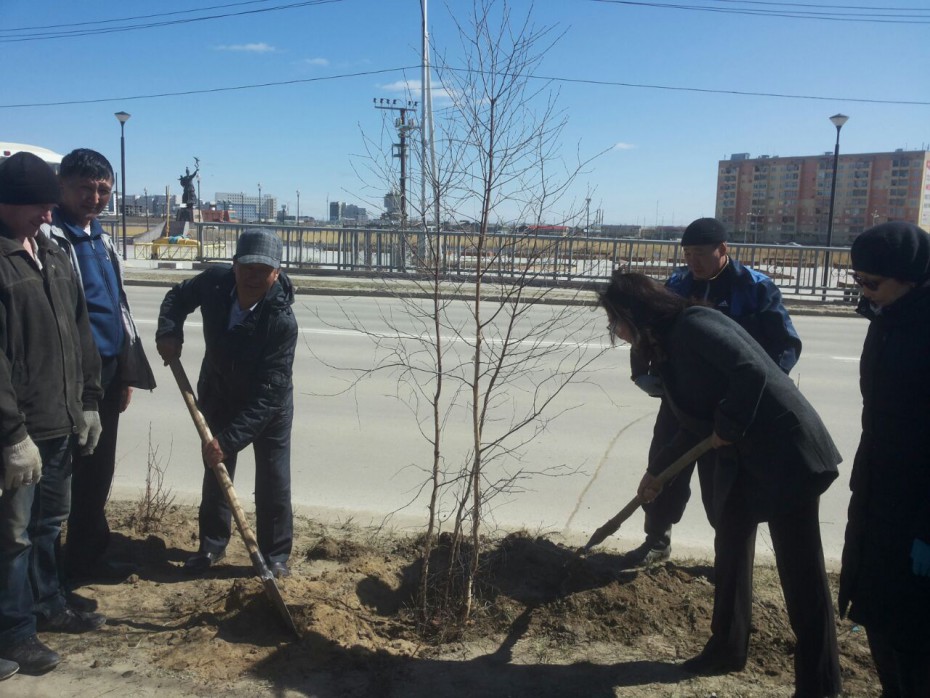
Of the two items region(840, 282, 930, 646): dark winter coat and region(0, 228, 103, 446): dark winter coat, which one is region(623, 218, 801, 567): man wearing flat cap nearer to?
region(840, 282, 930, 646): dark winter coat

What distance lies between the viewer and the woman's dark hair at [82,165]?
11.3 ft

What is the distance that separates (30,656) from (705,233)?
342cm

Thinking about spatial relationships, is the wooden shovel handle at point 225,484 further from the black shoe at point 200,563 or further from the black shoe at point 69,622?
the black shoe at point 69,622

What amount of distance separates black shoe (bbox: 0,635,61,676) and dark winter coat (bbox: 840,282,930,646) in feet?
9.32

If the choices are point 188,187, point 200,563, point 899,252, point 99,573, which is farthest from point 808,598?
point 188,187

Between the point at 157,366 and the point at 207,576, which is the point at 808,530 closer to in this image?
the point at 207,576

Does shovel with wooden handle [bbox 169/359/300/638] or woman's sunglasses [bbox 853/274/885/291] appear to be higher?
woman's sunglasses [bbox 853/274/885/291]

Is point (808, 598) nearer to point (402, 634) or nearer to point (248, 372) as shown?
point (402, 634)

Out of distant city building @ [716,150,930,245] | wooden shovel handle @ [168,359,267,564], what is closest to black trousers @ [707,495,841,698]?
wooden shovel handle @ [168,359,267,564]

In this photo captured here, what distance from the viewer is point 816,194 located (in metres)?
49.6

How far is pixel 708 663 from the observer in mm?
3000

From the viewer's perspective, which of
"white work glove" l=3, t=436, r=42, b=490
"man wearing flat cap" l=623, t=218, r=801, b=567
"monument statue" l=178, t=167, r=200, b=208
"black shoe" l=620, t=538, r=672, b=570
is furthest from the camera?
"monument statue" l=178, t=167, r=200, b=208

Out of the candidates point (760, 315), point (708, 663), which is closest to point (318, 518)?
point (708, 663)

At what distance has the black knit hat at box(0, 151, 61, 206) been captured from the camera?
2.82 meters
